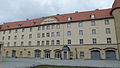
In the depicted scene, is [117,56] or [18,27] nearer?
[117,56]

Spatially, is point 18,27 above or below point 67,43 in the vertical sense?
above

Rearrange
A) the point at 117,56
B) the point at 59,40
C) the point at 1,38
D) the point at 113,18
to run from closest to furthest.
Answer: the point at 117,56
the point at 113,18
the point at 59,40
the point at 1,38

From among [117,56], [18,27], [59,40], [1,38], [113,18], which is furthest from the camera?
[1,38]

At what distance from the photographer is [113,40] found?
2881cm

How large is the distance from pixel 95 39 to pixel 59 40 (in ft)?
34.6

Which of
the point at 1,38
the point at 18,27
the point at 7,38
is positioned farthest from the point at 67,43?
the point at 1,38

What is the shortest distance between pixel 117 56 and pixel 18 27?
3360 centimetres

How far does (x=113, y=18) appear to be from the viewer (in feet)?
97.3

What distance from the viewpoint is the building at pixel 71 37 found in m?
29.2

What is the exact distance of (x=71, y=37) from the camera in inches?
1319

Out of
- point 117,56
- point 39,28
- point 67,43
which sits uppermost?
point 39,28

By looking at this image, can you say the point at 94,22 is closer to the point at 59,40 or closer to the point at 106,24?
the point at 106,24

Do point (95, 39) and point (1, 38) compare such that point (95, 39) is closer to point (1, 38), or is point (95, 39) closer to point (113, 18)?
point (113, 18)

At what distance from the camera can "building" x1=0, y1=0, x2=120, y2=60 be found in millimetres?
29234
